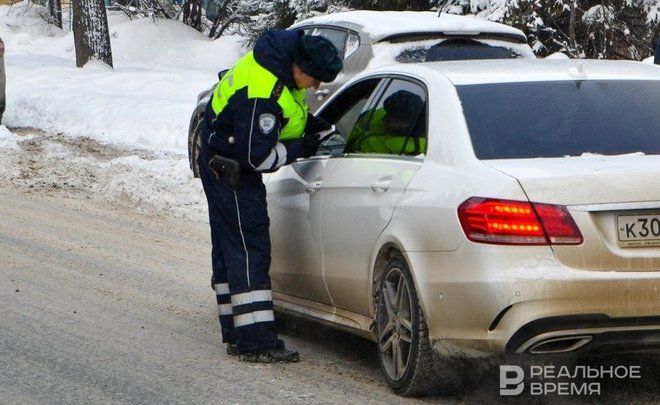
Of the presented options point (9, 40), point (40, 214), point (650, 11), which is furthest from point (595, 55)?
point (9, 40)

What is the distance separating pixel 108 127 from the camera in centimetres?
1759

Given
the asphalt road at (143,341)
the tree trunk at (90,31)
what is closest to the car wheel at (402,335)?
the asphalt road at (143,341)

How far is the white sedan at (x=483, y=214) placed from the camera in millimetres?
5051

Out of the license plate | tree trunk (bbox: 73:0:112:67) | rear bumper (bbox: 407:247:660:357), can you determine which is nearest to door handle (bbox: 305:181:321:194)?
rear bumper (bbox: 407:247:660:357)

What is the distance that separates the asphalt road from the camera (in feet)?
19.2

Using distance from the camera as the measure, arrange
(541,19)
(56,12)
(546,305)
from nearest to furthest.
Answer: (546,305)
(541,19)
(56,12)

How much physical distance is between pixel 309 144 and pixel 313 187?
229 mm

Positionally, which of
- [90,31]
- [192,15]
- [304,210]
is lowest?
[192,15]

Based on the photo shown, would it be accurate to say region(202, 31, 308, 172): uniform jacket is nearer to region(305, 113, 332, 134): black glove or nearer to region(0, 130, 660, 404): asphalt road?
region(305, 113, 332, 134): black glove

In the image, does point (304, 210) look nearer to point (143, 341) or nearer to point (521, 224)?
point (143, 341)

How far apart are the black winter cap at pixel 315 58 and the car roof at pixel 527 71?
0.29m

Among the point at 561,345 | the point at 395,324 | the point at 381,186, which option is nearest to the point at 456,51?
the point at 381,186

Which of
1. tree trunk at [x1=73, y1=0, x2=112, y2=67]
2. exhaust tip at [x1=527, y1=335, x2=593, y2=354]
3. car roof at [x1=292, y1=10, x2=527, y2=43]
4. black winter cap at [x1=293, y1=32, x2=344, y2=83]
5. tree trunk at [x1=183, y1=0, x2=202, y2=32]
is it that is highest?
black winter cap at [x1=293, y1=32, x2=344, y2=83]

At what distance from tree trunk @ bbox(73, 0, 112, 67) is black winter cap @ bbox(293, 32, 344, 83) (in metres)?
18.2
